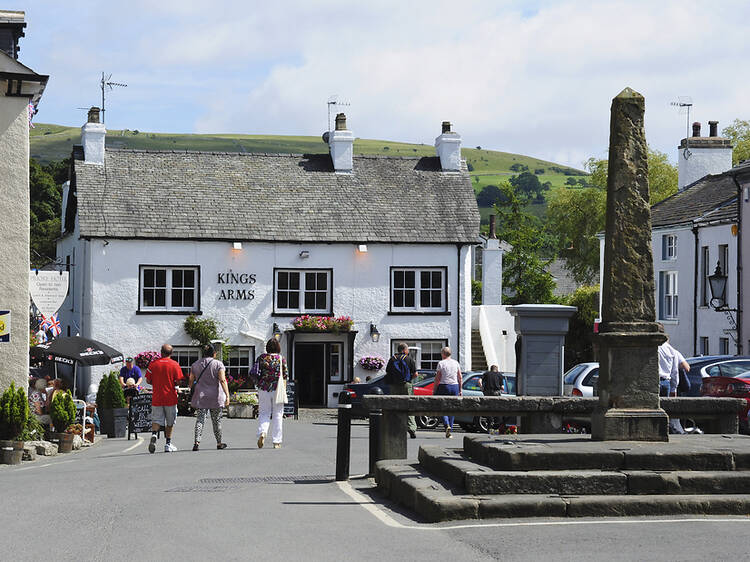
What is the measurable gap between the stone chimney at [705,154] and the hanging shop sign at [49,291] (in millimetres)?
30425

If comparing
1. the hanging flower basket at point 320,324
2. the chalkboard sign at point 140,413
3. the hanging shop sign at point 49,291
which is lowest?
the chalkboard sign at point 140,413

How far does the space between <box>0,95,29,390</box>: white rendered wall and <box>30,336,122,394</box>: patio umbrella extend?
4.31 metres

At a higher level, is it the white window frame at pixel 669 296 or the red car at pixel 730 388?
the white window frame at pixel 669 296

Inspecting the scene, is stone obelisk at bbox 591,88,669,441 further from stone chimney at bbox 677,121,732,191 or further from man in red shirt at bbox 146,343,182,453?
stone chimney at bbox 677,121,732,191

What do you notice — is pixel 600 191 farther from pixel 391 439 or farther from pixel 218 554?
pixel 218 554

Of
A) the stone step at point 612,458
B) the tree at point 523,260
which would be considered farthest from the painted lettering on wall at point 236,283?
the tree at point 523,260

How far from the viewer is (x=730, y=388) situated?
72.1 ft

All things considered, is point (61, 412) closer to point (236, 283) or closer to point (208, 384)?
point (208, 384)

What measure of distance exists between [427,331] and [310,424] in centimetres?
1107

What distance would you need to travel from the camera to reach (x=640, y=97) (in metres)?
12.5

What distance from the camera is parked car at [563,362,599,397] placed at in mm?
23875

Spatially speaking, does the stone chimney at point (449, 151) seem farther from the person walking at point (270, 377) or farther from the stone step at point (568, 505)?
the stone step at point (568, 505)

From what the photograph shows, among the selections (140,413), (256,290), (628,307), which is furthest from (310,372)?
(628,307)

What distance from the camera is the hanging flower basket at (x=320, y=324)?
37.7 m
